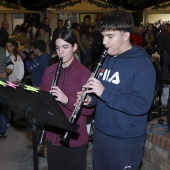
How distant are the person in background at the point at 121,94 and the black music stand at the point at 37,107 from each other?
0.30 metres

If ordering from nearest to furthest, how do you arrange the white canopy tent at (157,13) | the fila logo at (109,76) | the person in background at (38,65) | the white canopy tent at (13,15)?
the fila logo at (109,76) < the person in background at (38,65) < the white canopy tent at (13,15) < the white canopy tent at (157,13)

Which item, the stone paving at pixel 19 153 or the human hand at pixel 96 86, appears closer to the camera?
the human hand at pixel 96 86

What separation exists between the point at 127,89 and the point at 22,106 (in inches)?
31.1

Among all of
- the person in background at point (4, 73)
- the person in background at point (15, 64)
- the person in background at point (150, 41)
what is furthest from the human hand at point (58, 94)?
the person in background at point (150, 41)

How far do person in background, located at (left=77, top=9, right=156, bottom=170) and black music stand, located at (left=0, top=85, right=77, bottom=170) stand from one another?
299 mm

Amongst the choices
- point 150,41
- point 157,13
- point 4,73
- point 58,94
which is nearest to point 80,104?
point 58,94

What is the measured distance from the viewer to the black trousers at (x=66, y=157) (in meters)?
3.04

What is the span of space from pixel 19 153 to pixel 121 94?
313 cm

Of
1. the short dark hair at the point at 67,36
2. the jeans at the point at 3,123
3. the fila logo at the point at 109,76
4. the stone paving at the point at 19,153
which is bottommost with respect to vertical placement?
the stone paving at the point at 19,153

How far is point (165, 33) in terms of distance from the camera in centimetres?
1209

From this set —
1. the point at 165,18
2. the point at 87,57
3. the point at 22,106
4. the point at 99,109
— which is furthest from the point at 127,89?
the point at 165,18

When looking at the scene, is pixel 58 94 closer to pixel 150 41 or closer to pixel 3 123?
pixel 3 123

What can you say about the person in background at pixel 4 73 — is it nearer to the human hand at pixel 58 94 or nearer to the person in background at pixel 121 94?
the human hand at pixel 58 94

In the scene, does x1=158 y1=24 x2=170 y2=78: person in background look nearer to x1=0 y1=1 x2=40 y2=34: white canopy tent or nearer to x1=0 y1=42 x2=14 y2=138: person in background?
x1=0 y1=42 x2=14 y2=138: person in background
